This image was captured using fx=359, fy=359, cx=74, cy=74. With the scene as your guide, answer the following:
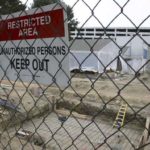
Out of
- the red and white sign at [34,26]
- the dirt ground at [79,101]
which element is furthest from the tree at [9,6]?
the dirt ground at [79,101]

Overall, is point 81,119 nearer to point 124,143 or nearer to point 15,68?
point 124,143

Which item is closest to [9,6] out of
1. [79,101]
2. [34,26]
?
[34,26]

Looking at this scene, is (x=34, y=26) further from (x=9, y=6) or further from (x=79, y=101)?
(x=79, y=101)

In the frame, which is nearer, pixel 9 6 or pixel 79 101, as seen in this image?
pixel 9 6

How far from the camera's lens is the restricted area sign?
6.78ft

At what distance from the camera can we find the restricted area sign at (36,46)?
2.07m

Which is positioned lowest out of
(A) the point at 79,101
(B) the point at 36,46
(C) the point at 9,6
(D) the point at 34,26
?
(A) the point at 79,101

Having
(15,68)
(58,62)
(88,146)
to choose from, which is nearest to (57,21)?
(58,62)

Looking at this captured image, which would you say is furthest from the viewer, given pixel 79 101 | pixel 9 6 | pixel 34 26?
pixel 79 101

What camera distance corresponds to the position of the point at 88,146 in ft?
40.1

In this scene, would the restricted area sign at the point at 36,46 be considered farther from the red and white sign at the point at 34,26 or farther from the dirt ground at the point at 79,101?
the dirt ground at the point at 79,101

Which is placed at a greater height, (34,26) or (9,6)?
(9,6)

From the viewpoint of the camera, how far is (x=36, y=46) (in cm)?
225

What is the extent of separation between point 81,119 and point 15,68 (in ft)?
44.9
